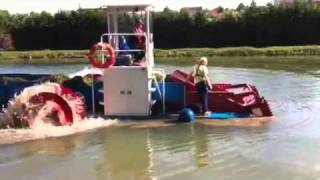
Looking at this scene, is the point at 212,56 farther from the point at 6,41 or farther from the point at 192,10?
the point at 6,41

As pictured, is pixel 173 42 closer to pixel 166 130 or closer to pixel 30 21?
pixel 30 21

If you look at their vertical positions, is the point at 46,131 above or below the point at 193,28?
below

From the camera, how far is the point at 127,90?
57.5ft

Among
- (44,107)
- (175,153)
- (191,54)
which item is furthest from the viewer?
→ (191,54)

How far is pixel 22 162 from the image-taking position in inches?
514

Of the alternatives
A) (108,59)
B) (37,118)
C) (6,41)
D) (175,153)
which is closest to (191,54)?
(6,41)

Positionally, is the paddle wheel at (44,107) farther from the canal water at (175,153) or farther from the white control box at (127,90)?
the white control box at (127,90)

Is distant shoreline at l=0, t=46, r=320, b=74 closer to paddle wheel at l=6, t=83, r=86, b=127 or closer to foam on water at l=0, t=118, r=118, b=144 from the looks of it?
foam on water at l=0, t=118, r=118, b=144

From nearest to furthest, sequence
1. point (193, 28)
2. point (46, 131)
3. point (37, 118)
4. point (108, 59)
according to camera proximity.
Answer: point (46, 131) → point (37, 118) → point (108, 59) → point (193, 28)

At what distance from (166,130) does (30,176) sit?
4986 millimetres

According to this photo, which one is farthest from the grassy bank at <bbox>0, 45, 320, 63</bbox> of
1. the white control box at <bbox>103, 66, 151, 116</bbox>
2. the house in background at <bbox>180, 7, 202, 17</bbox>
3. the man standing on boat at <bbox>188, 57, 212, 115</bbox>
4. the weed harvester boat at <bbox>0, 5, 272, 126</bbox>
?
the man standing on boat at <bbox>188, 57, 212, 115</bbox>

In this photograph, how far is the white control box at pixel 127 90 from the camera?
57.2 ft

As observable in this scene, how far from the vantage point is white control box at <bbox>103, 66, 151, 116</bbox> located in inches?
687

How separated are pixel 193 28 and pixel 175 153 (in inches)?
1928
